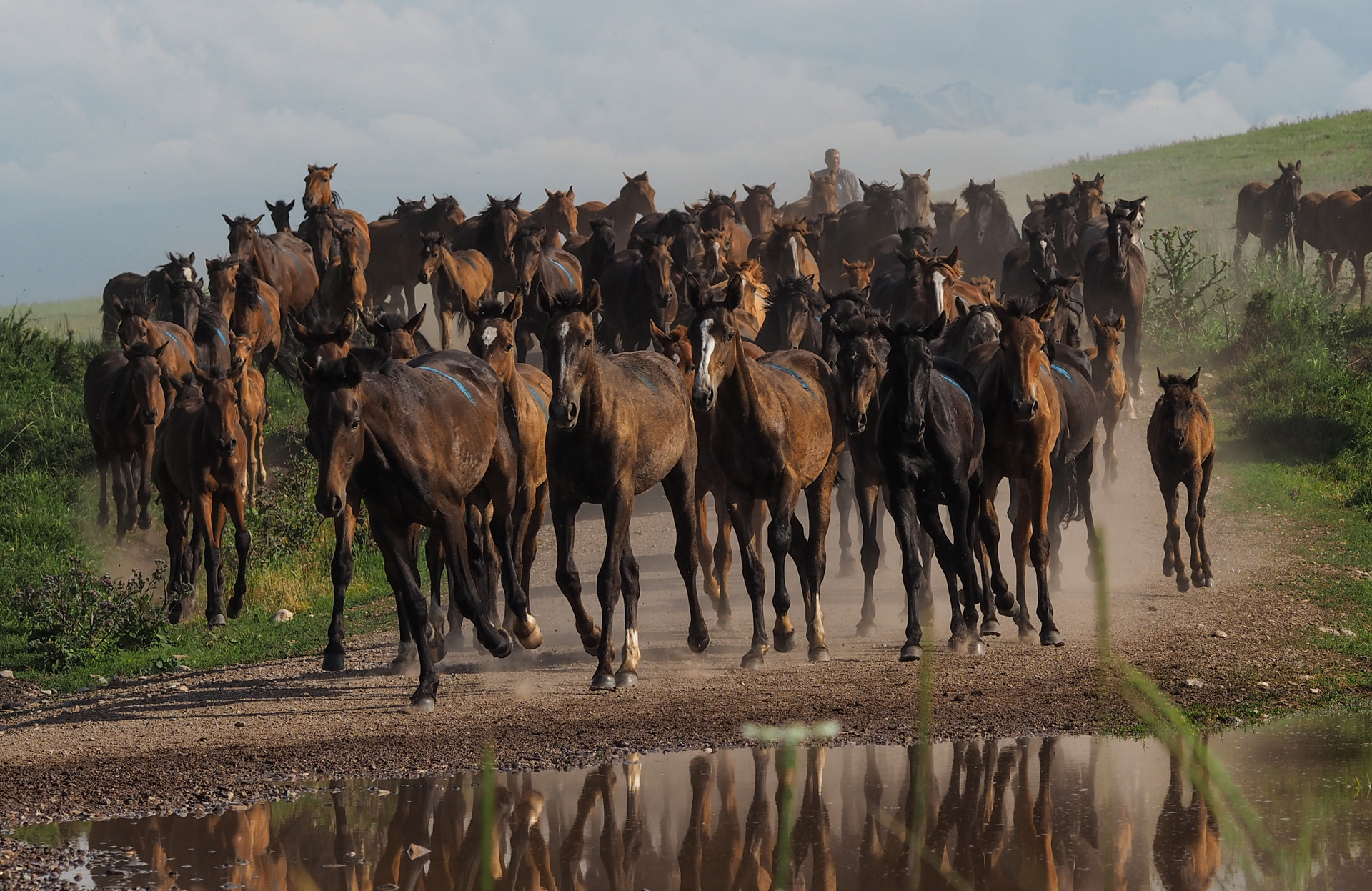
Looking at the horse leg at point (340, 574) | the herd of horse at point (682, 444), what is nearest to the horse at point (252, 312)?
the herd of horse at point (682, 444)

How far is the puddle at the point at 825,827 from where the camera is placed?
20.1ft

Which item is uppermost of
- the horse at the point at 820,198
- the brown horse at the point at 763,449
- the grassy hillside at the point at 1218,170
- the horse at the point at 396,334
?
the grassy hillside at the point at 1218,170

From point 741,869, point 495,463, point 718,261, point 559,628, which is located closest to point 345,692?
point 495,463

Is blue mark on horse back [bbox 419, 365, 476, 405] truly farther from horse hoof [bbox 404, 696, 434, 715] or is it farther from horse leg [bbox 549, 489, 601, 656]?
horse hoof [bbox 404, 696, 434, 715]

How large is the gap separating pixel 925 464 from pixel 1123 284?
13582 millimetres

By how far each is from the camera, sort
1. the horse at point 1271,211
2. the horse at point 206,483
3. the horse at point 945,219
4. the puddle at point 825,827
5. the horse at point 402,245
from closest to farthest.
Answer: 1. the puddle at point 825,827
2. the horse at point 206,483
3. the horse at point 402,245
4. the horse at point 945,219
5. the horse at point 1271,211

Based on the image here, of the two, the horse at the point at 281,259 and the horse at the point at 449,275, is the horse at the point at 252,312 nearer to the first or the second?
the horse at the point at 281,259

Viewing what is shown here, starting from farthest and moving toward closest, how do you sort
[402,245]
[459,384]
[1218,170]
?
[1218,170] < [402,245] < [459,384]

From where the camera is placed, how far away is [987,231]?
108 ft

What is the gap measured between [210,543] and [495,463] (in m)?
5.20

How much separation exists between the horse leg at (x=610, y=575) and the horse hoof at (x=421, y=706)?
1.11m

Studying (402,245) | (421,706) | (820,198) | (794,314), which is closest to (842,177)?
(820,198)

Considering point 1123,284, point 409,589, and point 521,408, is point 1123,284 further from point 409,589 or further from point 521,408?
point 409,589

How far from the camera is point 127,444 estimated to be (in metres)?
19.5
